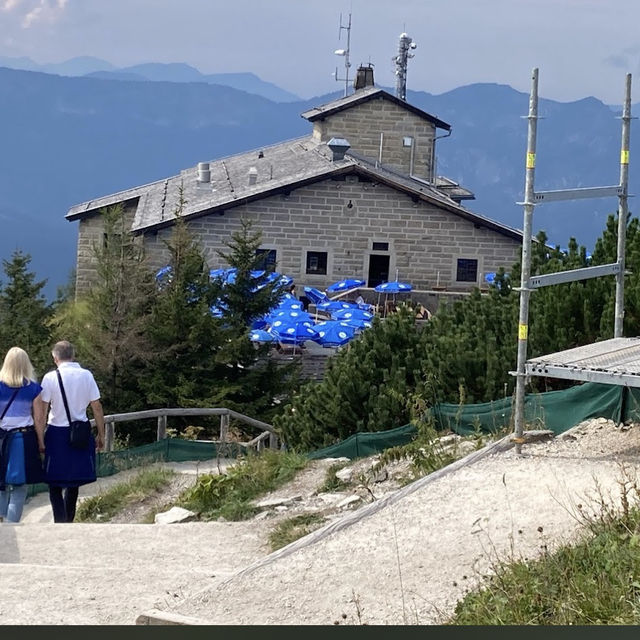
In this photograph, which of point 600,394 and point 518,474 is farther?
point 600,394

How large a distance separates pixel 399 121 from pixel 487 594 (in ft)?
135

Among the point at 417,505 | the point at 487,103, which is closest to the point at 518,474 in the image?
the point at 417,505

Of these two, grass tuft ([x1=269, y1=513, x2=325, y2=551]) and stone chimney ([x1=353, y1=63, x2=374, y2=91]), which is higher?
stone chimney ([x1=353, y1=63, x2=374, y2=91])

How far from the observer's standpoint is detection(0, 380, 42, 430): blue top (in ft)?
24.8

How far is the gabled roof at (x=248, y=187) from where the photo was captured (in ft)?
112

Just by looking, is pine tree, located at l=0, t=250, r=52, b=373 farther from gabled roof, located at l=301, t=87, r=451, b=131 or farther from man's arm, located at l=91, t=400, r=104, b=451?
man's arm, located at l=91, t=400, r=104, b=451

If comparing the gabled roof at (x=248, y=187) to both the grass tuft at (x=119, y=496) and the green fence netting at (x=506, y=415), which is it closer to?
the grass tuft at (x=119, y=496)

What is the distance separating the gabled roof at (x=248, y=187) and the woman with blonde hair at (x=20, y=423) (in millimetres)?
22636

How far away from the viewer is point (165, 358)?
22.7 meters

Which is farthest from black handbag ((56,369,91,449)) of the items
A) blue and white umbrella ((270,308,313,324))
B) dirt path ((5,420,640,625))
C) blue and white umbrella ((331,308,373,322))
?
blue and white umbrella ((331,308,373,322))

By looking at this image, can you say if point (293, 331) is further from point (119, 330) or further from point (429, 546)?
point (429, 546)

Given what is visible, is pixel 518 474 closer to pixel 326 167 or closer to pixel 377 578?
pixel 377 578

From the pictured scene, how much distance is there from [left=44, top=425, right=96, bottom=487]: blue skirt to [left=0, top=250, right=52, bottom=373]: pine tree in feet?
53.9

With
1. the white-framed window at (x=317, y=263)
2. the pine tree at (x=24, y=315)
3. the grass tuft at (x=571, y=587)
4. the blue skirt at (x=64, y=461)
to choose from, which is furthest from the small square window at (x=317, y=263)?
the grass tuft at (x=571, y=587)
